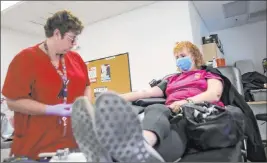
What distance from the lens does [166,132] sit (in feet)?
1.99

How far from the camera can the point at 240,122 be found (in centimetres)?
67

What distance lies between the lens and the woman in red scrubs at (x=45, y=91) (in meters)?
0.72

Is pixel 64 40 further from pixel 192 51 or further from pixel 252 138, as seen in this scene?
pixel 252 138

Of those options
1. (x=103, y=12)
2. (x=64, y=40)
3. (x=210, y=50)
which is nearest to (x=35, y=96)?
(x=64, y=40)

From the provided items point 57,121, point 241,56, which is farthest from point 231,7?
point 57,121

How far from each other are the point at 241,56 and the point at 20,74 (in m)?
2.53

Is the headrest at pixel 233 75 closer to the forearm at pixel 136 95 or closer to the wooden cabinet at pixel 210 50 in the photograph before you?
the forearm at pixel 136 95

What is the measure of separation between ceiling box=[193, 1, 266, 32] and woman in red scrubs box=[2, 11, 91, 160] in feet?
5.29

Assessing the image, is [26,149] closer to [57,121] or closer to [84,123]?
[57,121]

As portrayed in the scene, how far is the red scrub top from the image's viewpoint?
72 centimetres

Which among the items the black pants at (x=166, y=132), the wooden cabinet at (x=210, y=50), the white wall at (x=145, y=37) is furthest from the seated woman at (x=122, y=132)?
the wooden cabinet at (x=210, y=50)

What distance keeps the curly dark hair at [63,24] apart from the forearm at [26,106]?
0.81ft

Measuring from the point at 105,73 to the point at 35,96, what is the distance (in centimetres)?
59

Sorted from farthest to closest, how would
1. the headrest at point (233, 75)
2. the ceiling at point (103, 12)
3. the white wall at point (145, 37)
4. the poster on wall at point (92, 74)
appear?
the white wall at point (145, 37)
the ceiling at point (103, 12)
the headrest at point (233, 75)
the poster on wall at point (92, 74)
